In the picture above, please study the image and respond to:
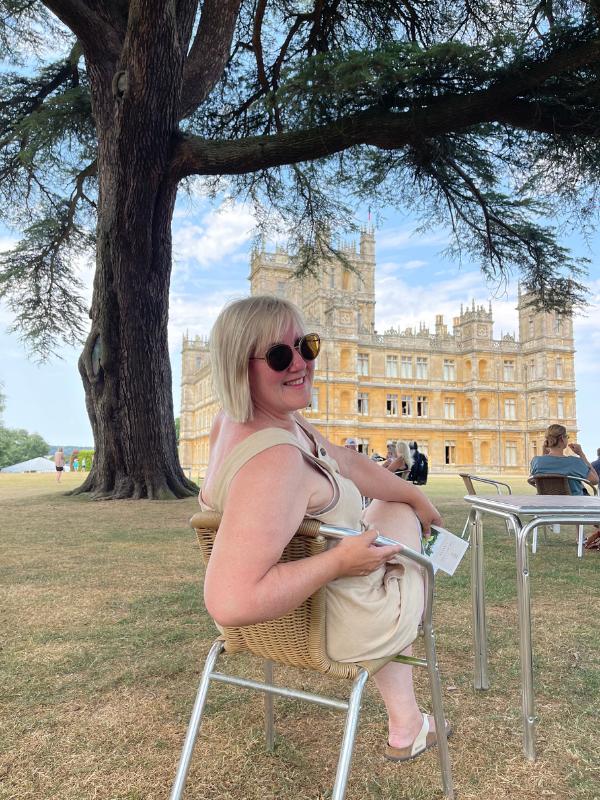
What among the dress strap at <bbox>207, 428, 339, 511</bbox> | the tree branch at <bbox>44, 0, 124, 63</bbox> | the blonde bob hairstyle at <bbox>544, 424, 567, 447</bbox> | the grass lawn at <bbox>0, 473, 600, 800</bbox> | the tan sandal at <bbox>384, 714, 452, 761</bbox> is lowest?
the grass lawn at <bbox>0, 473, 600, 800</bbox>

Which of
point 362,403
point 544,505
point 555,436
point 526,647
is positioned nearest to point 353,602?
point 526,647

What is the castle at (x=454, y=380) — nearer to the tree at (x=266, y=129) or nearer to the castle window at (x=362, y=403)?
the castle window at (x=362, y=403)

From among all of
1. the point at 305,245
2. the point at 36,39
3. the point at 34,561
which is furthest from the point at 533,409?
the point at 34,561

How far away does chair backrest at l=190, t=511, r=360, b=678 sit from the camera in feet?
3.54

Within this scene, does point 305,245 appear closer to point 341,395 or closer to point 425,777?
point 425,777

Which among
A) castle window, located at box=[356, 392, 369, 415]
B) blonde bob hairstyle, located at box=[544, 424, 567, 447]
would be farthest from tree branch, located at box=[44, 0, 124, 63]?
castle window, located at box=[356, 392, 369, 415]

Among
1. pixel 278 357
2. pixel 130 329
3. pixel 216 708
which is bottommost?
pixel 216 708

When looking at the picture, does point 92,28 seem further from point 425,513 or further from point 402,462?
point 425,513

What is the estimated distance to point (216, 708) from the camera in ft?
5.86

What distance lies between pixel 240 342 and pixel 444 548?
0.74 meters

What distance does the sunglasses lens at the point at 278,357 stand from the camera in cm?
119

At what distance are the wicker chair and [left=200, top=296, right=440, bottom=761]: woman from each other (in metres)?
0.03

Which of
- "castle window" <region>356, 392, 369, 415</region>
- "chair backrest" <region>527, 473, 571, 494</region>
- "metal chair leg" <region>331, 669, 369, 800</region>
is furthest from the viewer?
"castle window" <region>356, 392, 369, 415</region>

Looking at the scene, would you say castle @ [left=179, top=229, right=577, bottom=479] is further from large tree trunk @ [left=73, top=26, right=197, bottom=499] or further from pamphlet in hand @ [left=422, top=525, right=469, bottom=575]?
pamphlet in hand @ [left=422, top=525, right=469, bottom=575]
